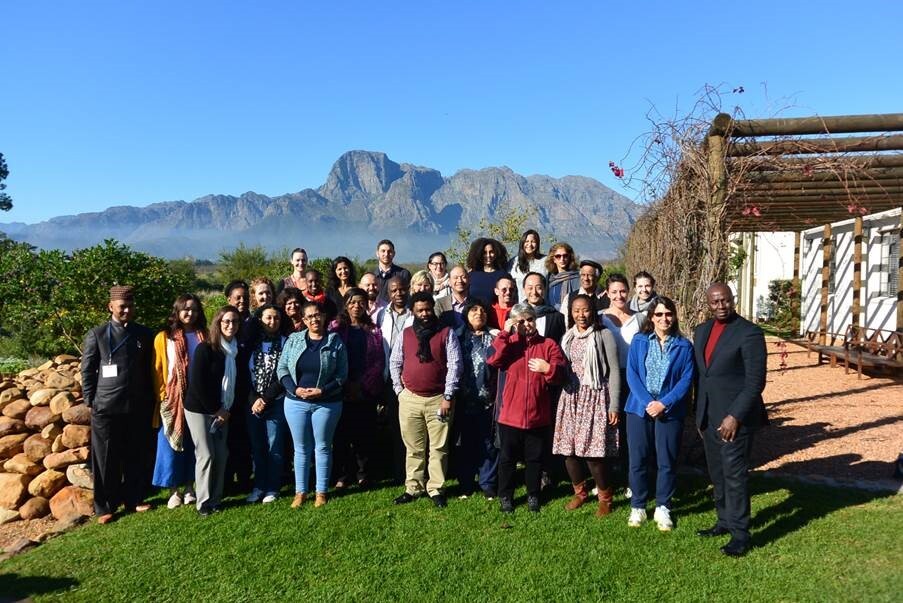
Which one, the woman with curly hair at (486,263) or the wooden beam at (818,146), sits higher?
the wooden beam at (818,146)

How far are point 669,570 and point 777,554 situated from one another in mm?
859

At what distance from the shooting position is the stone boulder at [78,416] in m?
6.85

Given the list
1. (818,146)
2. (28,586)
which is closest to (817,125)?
(818,146)

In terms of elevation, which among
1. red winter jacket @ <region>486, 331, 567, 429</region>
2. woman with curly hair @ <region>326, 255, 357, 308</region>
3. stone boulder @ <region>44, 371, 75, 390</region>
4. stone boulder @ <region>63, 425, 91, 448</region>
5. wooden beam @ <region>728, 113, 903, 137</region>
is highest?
wooden beam @ <region>728, 113, 903, 137</region>

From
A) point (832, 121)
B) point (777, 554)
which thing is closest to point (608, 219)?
point (832, 121)

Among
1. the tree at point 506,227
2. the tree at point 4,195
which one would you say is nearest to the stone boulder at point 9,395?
the tree at point 506,227

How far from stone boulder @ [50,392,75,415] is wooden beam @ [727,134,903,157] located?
26.5 feet

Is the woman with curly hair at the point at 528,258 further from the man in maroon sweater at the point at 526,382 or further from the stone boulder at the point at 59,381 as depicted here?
the stone boulder at the point at 59,381

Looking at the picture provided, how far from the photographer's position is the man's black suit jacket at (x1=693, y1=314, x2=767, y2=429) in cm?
416

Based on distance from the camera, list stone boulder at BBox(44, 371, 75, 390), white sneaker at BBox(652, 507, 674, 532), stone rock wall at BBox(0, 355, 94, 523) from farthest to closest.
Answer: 1. stone boulder at BBox(44, 371, 75, 390)
2. stone rock wall at BBox(0, 355, 94, 523)
3. white sneaker at BBox(652, 507, 674, 532)

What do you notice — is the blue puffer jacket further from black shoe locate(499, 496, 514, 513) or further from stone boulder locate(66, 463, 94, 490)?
stone boulder locate(66, 463, 94, 490)

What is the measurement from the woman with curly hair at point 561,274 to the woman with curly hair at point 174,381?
11.1ft

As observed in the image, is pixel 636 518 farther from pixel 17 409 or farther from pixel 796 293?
pixel 796 293

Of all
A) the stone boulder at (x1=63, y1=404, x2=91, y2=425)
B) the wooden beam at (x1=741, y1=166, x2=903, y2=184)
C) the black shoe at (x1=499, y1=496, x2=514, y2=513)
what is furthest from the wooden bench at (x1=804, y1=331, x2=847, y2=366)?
the stone boulder at (x1=63, y1=404, x2=91, y2=425)
